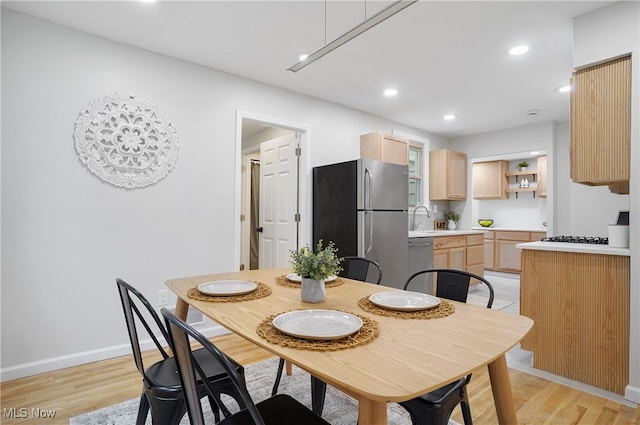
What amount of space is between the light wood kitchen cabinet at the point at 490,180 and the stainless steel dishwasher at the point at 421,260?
3253 mm

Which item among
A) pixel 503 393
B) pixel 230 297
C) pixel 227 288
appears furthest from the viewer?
pixel 227 288

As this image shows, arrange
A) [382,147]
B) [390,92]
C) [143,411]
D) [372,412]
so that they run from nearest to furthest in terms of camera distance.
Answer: [372,412] → [143,411] → [390,92] → [382,147]

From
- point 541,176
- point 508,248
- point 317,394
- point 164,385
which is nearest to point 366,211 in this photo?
point 317,394

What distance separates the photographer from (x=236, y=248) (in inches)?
133

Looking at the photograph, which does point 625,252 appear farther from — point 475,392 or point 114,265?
point 114,265

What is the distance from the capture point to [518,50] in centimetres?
284

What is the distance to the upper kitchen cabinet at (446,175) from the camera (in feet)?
17.9

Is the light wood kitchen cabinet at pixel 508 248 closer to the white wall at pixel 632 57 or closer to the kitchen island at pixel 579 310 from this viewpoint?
the kitchen island at pixel 579 310

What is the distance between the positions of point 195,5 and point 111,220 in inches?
66.7

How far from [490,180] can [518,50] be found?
451 cm

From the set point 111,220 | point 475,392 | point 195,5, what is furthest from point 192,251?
point 475,392

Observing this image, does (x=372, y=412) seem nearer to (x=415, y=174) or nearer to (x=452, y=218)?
(x=415, y=174)

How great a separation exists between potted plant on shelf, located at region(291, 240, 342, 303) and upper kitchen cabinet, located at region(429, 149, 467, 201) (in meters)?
4.41

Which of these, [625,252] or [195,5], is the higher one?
[195,5]
